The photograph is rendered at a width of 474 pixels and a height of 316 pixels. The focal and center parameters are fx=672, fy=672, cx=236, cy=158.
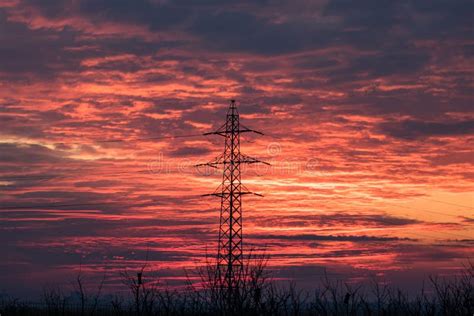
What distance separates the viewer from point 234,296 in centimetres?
2962

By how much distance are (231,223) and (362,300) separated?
28987 mm

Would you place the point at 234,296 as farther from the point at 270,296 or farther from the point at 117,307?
the point at 117,307

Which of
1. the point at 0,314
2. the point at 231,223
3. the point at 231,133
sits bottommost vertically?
the point at 0,314

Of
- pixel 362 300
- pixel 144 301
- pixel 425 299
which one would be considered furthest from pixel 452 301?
pixel 144 301

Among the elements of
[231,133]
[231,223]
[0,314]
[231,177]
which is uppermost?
[231,133]

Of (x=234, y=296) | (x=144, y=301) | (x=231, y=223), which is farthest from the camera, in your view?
(x=231, y=223)

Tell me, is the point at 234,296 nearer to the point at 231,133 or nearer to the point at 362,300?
the point at 362,300

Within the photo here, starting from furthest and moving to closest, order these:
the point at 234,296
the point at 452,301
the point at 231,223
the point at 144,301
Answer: the point at 231,223 → the point at 452,301 → the point at 144,301 → the point at 234,296

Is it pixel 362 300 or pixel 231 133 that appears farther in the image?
pixel 231 133

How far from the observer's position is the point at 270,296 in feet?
103

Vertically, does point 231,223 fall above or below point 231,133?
below

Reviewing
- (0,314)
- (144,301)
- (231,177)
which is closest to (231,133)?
(231,177)

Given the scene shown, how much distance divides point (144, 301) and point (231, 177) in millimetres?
27566

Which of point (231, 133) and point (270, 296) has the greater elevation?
point (231, 133)
